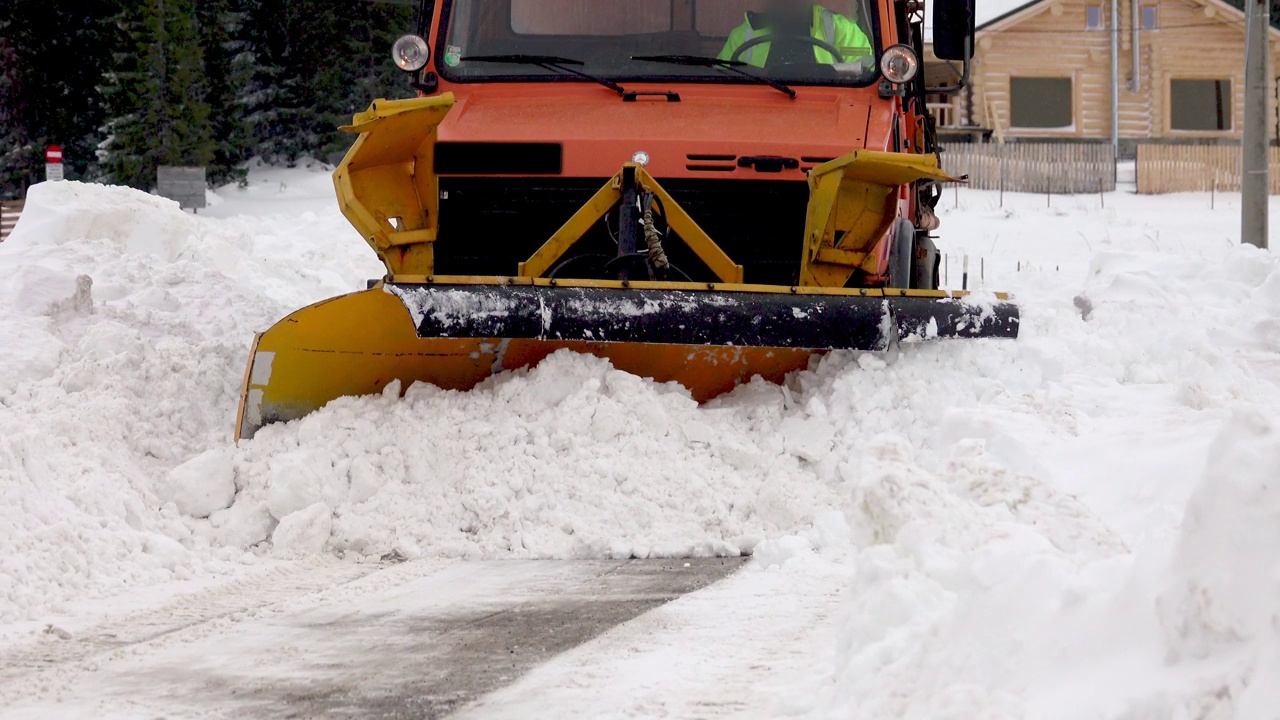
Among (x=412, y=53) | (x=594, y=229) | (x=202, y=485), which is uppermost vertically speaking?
(x=412, y=53)

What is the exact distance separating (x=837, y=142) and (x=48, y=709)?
375 centimetres

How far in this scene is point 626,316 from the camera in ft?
17.0

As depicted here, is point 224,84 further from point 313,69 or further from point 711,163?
point 711,163

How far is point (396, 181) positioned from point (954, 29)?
2.38 meters

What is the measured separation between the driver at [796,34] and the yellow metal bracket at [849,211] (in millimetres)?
892

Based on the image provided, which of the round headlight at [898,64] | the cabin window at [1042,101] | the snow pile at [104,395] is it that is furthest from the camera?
the cabin window at [1042,101]

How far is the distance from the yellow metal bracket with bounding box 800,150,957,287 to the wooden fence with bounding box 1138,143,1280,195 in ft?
80.6

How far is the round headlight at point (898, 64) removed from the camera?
20.4 ft

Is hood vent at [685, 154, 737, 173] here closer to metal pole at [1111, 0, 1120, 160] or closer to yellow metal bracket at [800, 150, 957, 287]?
yellow metal bracket at [800, 150, 957, 287]

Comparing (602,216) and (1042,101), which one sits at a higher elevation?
(1042,101)

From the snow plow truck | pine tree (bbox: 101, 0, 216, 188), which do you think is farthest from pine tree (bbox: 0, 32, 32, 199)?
the snow plow truck

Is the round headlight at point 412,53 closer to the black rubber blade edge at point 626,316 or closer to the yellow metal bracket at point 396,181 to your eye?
the yellow metal bracket at point 396,181

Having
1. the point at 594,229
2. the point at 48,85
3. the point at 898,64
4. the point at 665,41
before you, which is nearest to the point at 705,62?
the point at 665,41

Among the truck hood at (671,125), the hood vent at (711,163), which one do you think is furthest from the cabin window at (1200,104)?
the hood vent at (711,163)
